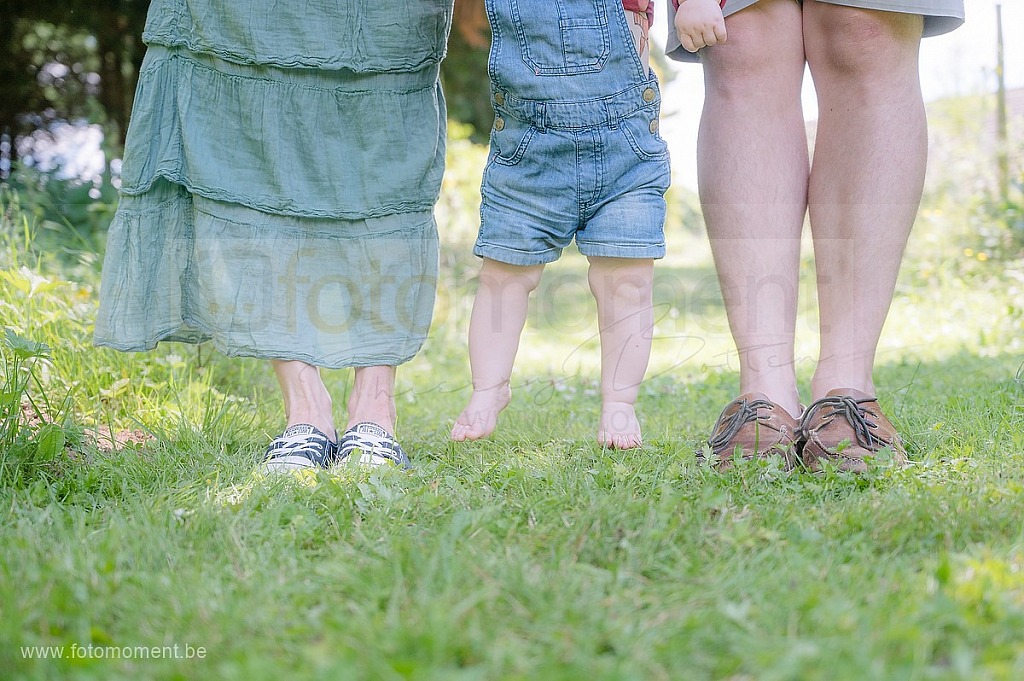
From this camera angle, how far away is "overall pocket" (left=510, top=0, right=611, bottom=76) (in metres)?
1.73

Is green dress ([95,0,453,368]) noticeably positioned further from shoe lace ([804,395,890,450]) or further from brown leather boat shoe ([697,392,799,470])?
shoe lace ([804,395,890,450])

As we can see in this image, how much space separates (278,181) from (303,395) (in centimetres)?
47

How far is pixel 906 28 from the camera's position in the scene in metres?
1.67

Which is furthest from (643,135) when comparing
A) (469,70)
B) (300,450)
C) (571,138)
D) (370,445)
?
(469,70)

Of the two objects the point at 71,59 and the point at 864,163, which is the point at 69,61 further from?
the point at 864,163

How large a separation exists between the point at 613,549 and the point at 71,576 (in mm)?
706

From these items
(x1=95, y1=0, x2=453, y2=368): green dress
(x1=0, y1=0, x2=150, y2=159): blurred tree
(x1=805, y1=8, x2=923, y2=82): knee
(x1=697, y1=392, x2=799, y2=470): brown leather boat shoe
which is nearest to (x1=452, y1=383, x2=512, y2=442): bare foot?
(x1=95, y1=0, x2=453, y2=368): green dress

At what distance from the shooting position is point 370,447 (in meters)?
1.74

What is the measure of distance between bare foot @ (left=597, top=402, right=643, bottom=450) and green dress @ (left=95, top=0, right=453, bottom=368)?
48cm

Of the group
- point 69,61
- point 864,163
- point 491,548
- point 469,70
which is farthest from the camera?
point 469,70

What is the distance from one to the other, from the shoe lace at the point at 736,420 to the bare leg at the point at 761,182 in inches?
2.6

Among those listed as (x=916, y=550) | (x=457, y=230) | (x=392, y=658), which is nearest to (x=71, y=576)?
(x=392, y=658)

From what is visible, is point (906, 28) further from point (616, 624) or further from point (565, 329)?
point (565, 329)

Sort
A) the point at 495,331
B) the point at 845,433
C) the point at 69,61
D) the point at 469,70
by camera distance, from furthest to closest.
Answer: the point at 469,70 < the point at 69,61 < the point at 495,331 < the point at 845,433
